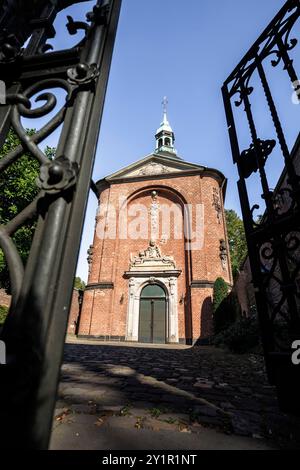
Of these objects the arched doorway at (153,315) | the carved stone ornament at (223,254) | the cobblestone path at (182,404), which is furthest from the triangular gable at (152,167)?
the cobblestone path at (182,404)

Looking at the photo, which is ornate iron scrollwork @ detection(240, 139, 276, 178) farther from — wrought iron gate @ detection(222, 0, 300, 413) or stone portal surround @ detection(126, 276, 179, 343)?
stone portal surround @ detection(126, 276, 179, 343)

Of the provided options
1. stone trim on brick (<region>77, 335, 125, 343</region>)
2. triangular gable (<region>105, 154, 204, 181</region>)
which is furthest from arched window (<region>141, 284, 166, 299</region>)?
triangular gable (<region>105, 154, 204, 181</region>)

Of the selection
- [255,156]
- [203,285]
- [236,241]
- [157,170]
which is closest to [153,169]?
[157,170]

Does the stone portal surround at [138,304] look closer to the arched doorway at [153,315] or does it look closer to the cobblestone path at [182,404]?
the arched doorway at [153,315]

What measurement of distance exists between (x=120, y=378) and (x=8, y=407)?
9.03 ft

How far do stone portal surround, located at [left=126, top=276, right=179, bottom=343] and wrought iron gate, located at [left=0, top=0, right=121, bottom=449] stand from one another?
43.6 feet

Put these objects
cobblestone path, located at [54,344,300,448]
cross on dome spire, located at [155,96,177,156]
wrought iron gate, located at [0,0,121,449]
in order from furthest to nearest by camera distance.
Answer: cross on dome spire, located at [155,96,177,156], cobblestone path, located at [54,344,300,448], wrought iron gate, located at [0,0,121,449]

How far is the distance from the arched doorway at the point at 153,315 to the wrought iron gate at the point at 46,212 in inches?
534

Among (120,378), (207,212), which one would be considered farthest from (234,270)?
(120,378)

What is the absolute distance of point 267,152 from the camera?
2348 mm

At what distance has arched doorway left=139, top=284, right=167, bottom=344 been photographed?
13.4 metres

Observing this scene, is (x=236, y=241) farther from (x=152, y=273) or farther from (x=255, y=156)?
(x=255, y=156)

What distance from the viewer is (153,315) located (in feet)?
46.1

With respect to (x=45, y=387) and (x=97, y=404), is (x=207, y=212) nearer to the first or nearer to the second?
(x=97, y=404)
